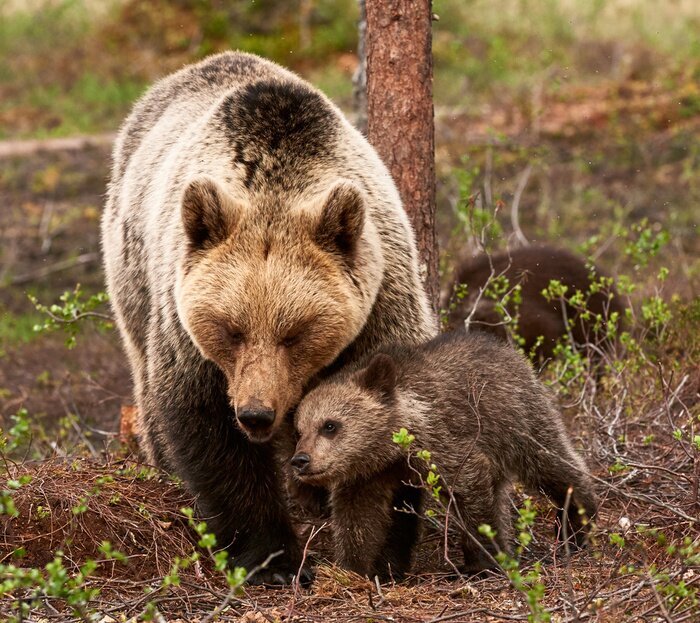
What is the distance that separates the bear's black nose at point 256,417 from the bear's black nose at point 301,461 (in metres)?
0.29

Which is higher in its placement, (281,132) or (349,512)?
(281,132)

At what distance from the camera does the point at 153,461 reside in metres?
7.20

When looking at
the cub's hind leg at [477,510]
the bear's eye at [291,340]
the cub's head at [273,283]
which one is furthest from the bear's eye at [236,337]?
the cub's hind leg at [477,510]

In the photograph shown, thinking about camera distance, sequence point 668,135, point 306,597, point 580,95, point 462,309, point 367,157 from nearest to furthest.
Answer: point 306,597 < point 367,157 < point 462,309 < point 668,135 < point 580,95

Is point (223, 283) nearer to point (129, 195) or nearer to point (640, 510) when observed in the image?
point (129, 195)

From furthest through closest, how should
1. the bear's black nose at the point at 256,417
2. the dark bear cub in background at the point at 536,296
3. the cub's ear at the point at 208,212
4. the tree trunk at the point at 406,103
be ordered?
the dark bear cub in background at the point at 536,296, the tree trunk at the point at 406,103, the cub's ear at the point at 208,212, the bear's black nose at the point at 256,417

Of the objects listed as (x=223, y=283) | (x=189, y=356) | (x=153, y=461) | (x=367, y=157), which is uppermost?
(x=367, y=157)

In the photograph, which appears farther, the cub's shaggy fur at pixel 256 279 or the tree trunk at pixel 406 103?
the tree trunk at pixel 406 103

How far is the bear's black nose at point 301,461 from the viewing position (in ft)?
17.0

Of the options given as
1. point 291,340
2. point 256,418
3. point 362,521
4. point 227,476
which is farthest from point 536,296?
point 256,418

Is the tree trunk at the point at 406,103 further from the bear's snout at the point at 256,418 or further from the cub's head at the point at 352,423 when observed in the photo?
the bear's snout at the point at 256,418

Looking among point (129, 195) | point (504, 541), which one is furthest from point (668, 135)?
point (504, 541)

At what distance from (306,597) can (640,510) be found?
2.11m

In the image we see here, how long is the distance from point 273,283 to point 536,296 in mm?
4740
